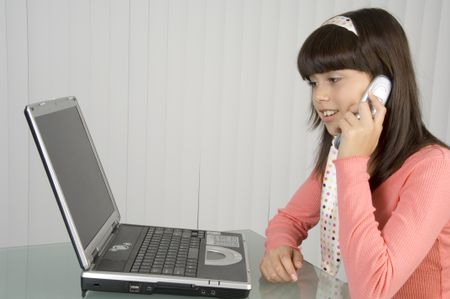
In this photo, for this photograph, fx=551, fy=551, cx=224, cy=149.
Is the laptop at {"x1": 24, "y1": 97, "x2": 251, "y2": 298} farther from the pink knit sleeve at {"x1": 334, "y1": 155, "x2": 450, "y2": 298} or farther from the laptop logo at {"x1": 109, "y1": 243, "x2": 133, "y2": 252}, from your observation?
the pink knit sleeve at {"x1": 334, "y1": 155, "x2": 450, "y2": 298}

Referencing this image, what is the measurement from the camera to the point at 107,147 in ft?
7.98

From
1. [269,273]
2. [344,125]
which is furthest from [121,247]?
[344,125]

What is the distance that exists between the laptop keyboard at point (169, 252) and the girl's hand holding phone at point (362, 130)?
1.20 ft

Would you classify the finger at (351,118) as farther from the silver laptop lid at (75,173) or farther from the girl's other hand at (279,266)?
the silver laptop lid at (75,173)

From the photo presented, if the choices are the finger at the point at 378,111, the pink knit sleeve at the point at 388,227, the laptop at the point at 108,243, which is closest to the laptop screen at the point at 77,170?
the laptop at the point at 108,243

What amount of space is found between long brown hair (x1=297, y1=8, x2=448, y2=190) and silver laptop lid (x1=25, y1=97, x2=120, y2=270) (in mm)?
539

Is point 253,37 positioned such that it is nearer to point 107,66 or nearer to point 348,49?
point 107,66

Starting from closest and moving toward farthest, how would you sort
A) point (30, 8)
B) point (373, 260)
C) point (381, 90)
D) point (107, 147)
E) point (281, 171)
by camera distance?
point (373, 260) < point (381, 90) < point (30, 8) < point (107, 147) < point (281, 171)

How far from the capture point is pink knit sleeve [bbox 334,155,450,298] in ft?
3.26

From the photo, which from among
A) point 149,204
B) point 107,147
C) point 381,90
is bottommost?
point 149,204

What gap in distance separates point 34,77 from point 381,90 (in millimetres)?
1606

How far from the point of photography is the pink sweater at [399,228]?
3.28 ft

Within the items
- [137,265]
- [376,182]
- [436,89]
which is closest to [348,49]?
[376,182]

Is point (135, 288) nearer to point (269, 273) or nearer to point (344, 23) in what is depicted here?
point (269, 273)
